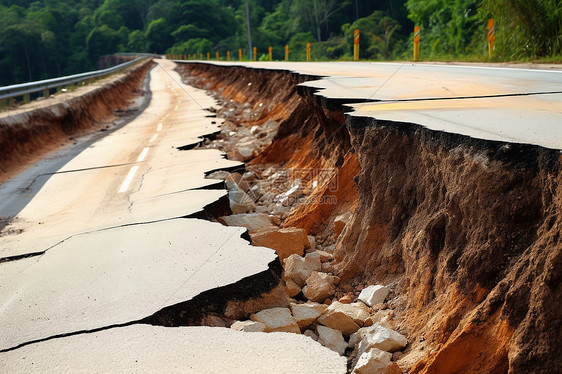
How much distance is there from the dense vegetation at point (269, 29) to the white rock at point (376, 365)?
489 inches

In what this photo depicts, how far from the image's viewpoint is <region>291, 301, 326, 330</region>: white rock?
A: 3.63 meters

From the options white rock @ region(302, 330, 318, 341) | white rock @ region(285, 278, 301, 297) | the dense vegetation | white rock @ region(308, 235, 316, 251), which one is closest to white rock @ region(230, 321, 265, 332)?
white rock @ region(302, 330, 318, 341)

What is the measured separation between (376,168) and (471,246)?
1623 mm

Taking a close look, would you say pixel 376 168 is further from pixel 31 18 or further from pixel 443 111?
pixel 31 18

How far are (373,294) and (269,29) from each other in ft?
250

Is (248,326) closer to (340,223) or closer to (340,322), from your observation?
(340,322)

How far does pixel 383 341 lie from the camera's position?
322 centimetres

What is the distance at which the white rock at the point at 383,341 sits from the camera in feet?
10.5

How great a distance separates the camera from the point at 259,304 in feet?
12.1

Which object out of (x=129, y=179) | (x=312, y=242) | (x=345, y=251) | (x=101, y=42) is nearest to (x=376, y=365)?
(x=345, y=251)

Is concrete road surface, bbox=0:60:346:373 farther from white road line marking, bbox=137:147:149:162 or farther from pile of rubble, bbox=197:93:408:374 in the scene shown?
white road line marking, bbox=137:147:149:162

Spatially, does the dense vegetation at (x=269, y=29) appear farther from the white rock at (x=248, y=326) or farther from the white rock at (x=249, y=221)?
the white rock at (x=248, y=326)

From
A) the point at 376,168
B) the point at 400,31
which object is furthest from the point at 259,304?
the point at 400,31

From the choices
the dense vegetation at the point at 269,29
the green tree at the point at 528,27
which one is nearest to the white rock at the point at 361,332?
the green tree at the point at 528,27
